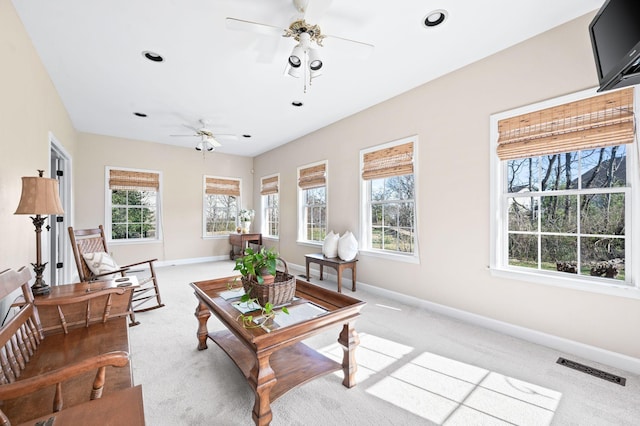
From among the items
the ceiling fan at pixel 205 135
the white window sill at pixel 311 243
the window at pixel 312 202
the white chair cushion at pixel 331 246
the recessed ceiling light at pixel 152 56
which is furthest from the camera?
the white window sill at pixel 311 243

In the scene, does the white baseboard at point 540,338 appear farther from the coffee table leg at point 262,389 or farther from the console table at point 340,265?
the coffee table leg at point 262,389

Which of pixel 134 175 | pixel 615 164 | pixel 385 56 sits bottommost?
pixel 615 164

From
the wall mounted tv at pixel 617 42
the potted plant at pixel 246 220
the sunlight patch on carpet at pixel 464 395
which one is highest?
the wall mounted tv at pixel 617 42

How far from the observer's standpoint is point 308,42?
7.50ft

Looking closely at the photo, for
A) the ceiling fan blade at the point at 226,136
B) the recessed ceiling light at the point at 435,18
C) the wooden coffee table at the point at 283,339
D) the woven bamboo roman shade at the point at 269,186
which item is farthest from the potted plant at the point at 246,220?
the recessed ceiling light at the point at 435,18

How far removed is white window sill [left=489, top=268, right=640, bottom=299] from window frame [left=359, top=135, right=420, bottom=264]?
3.11ft

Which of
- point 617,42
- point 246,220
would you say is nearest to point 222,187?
point 246,220

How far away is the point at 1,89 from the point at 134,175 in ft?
Result: 14.4

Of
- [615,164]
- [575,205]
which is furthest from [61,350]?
[615,164]

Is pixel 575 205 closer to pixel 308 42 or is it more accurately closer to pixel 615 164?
pixel 615 164

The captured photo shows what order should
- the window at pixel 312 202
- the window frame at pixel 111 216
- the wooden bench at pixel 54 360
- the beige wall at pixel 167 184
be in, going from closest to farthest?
the wooden bench at pixel 54 360, the window at pixel 312 202, the beige wall at pixel 167 184, the window frame at pixel 111 216

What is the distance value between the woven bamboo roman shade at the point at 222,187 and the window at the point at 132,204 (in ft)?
3.67

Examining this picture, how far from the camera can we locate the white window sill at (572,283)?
2096mm

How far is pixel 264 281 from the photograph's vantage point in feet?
6.75
